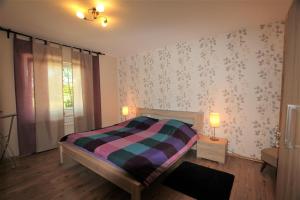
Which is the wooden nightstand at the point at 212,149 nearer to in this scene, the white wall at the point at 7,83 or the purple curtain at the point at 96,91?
the purple curtain at the point at 96,91

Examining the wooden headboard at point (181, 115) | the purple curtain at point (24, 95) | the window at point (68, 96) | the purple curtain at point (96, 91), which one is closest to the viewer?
the purple curtain at point (24, 95)

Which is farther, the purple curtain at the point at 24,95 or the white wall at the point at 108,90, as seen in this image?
the white wall at the point at 108,90

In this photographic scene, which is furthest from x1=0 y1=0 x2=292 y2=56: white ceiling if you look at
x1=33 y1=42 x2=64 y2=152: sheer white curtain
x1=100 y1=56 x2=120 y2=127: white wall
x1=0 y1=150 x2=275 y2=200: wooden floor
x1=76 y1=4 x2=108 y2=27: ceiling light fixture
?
x1=0 y1=150 x2=275 y2=200: wooden floor

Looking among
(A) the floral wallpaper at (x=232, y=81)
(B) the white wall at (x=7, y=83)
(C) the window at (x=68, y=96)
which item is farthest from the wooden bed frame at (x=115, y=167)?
(B) the white wall at (x=7, y=83)

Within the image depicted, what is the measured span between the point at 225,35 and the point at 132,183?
297cm

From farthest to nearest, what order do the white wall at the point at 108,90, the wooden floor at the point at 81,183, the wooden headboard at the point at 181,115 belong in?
the white wall at the point at 108,90, the wooden headboard at the point at 181,115, the wooden floor at the point at 81,183

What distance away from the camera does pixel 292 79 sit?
1.37 metres

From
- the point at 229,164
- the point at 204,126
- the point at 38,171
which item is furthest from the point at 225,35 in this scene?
the point at 38,171

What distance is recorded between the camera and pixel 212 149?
2.76 m

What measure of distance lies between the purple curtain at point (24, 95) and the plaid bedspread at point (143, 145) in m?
1.08

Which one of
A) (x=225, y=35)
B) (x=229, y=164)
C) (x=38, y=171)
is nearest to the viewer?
(x=38, y=171)

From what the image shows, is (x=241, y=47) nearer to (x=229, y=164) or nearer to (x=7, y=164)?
(x=229, y=164)

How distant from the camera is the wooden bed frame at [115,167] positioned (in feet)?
5.48

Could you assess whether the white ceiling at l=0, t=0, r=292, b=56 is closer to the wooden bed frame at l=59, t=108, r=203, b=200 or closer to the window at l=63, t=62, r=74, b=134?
the window at l=63, t=62, r=74, b=134
